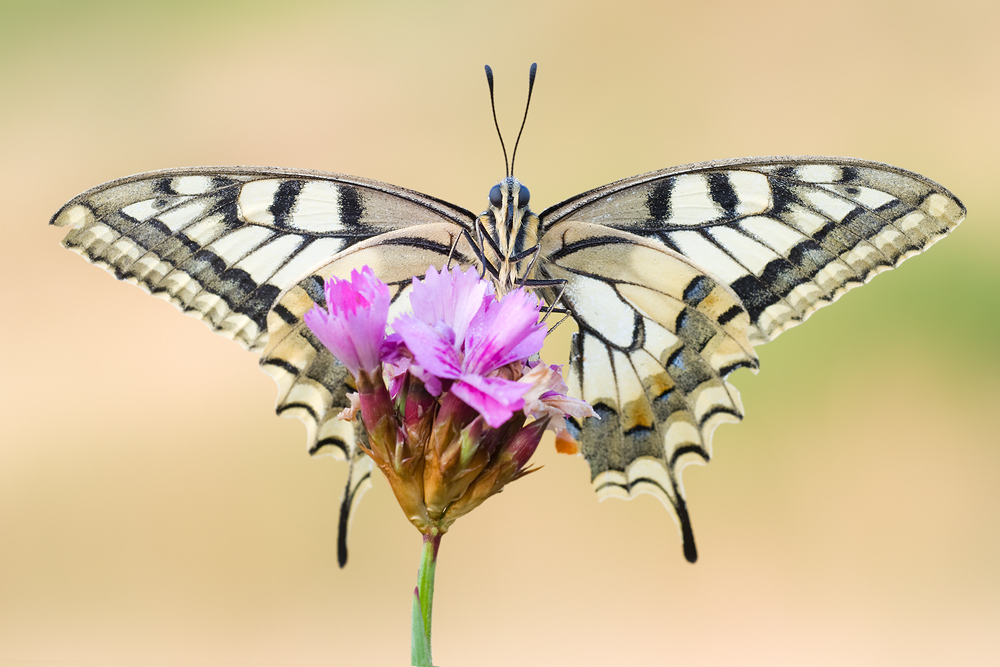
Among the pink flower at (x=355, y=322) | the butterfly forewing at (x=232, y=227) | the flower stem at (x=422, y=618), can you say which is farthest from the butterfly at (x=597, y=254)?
the flower stem at (x=422, y=618)

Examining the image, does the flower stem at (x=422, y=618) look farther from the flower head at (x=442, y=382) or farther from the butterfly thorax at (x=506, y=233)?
the butterfly thorax at (x=506, y=233)

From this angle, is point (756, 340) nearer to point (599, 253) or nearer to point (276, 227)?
point (599, 253)

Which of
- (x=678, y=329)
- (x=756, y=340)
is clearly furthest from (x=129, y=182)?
(x=756, y=340)

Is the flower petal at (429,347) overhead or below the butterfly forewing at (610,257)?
below

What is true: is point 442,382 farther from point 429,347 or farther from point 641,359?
point 641,359

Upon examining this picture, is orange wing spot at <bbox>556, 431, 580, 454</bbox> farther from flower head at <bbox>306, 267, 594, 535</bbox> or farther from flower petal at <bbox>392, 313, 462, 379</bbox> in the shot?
flower petal at <bbox>392, 313, 462, 379</bbox>

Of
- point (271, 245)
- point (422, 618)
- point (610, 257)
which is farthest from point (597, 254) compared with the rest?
point (422, 618)
